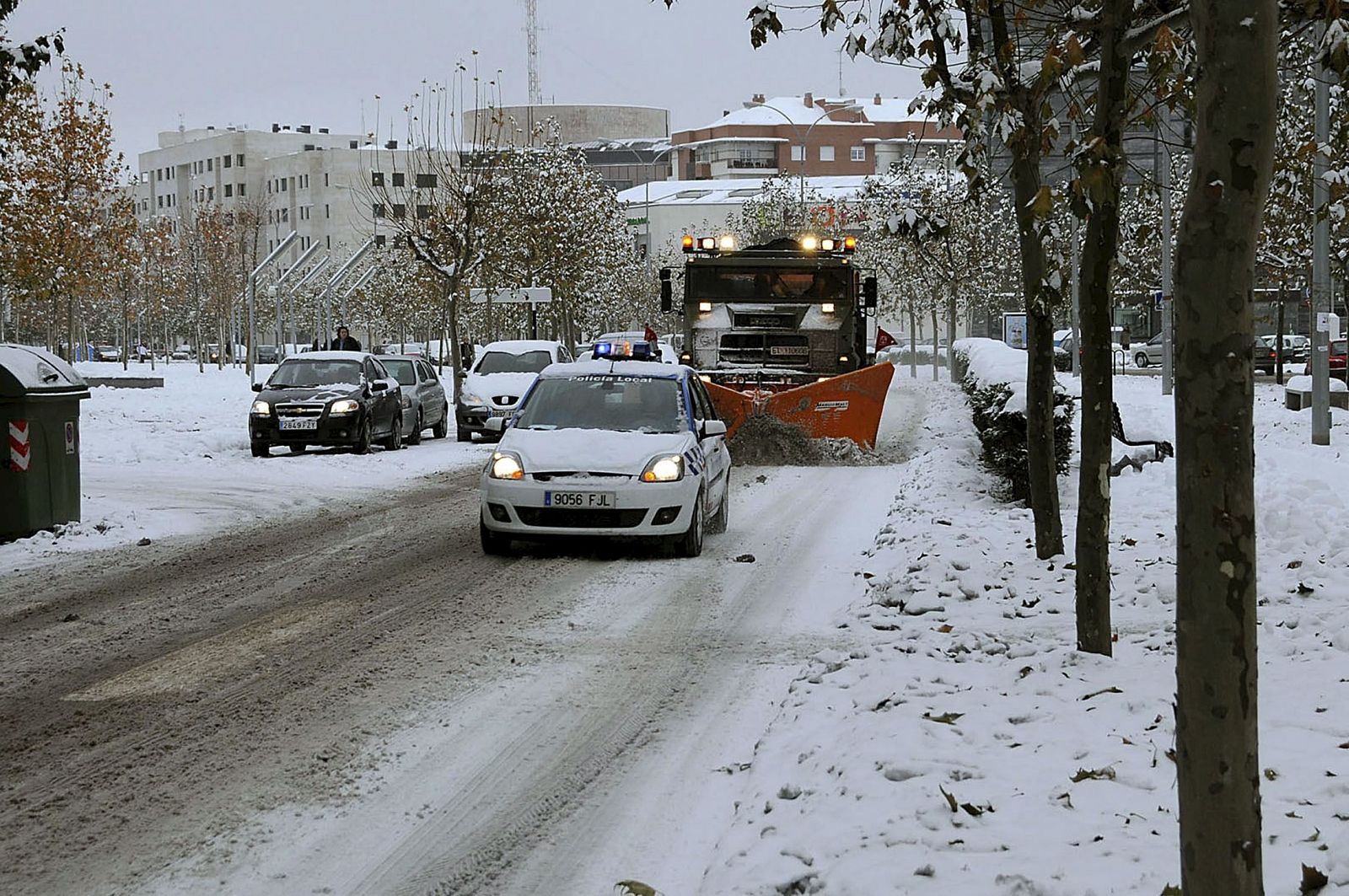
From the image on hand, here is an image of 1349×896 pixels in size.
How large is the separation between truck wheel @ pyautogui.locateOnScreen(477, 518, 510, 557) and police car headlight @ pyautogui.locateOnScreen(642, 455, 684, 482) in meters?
1.25

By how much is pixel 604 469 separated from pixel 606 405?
53.1 inches

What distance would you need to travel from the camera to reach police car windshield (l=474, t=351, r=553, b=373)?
26.8 meters

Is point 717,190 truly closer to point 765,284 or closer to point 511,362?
point 511,362

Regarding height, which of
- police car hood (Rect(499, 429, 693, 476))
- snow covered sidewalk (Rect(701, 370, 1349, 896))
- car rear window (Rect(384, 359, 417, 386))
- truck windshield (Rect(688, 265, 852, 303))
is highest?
truck windshield (Rect(688, 265, 852, 303))

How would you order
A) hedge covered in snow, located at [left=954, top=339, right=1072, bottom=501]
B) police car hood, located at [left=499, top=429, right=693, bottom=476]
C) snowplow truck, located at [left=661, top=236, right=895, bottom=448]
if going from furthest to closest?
snowplow truck, located at [left=661, top=236, right=895, bottom=448] → hedge covered in snow, located at [left=954, top=339, right=1072, bottom=501] → police car hood, located at [left=499, top=429, right=693, bottom=476]

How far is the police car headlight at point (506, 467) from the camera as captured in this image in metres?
11.9

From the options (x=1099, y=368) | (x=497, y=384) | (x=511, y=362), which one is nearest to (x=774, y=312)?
(x=497, y=384)

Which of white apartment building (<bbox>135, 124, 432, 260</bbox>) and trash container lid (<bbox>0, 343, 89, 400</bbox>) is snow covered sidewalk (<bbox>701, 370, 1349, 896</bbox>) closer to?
trash container lid (<bbox>0, 343, 89, 400</bbox>)

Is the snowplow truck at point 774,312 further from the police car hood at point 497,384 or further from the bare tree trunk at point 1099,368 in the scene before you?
the bare tree trunk at point 1099,368

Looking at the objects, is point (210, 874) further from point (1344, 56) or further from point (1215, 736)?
point (1344, 56)

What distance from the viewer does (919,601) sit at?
8.90 metres

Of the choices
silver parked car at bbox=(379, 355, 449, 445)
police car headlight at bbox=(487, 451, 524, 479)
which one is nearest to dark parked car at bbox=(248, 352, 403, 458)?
silver parked car at bbox=(379, 355, 449, 445)

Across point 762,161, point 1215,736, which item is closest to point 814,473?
point 1215,736

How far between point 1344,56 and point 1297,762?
3.20 metres
